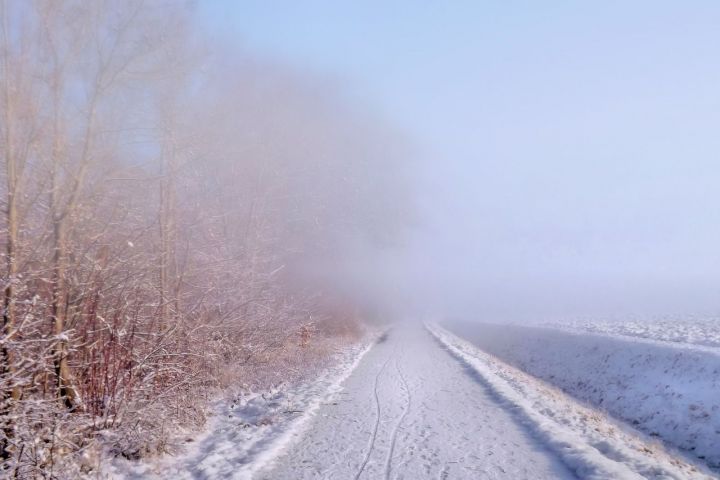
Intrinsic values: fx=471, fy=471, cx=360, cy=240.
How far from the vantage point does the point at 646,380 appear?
1402cm

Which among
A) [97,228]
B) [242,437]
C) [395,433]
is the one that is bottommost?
[242,437]

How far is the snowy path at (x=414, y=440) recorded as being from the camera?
18.7 feet

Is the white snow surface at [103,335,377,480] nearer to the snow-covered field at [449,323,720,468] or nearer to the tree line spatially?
the tree line

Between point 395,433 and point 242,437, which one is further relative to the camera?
point 395,433

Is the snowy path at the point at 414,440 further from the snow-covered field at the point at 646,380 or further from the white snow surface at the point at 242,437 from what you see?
the snow-covered field at the point at 646,380

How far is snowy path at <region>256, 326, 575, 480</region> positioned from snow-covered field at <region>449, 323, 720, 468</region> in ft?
14.5

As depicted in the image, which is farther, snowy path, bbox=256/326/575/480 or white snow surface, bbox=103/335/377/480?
snowy path, bbox=256/326/575/480

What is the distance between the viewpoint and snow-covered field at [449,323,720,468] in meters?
10.6

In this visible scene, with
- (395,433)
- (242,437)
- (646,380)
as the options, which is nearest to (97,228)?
(242,437)

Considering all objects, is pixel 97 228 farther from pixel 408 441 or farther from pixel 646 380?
pixel 646 380

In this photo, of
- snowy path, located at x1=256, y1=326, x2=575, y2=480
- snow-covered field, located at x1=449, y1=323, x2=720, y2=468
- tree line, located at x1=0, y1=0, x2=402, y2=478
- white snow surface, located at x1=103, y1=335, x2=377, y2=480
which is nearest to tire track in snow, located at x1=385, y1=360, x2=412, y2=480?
snowy path, located at x1=256, y1=326, x2=575, y2=480

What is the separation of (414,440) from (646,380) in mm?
10511

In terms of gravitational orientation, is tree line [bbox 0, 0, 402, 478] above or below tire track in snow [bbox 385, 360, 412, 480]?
above

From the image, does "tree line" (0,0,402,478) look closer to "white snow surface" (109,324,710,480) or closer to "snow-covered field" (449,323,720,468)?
"white snow surface" (109,324,710,480)
